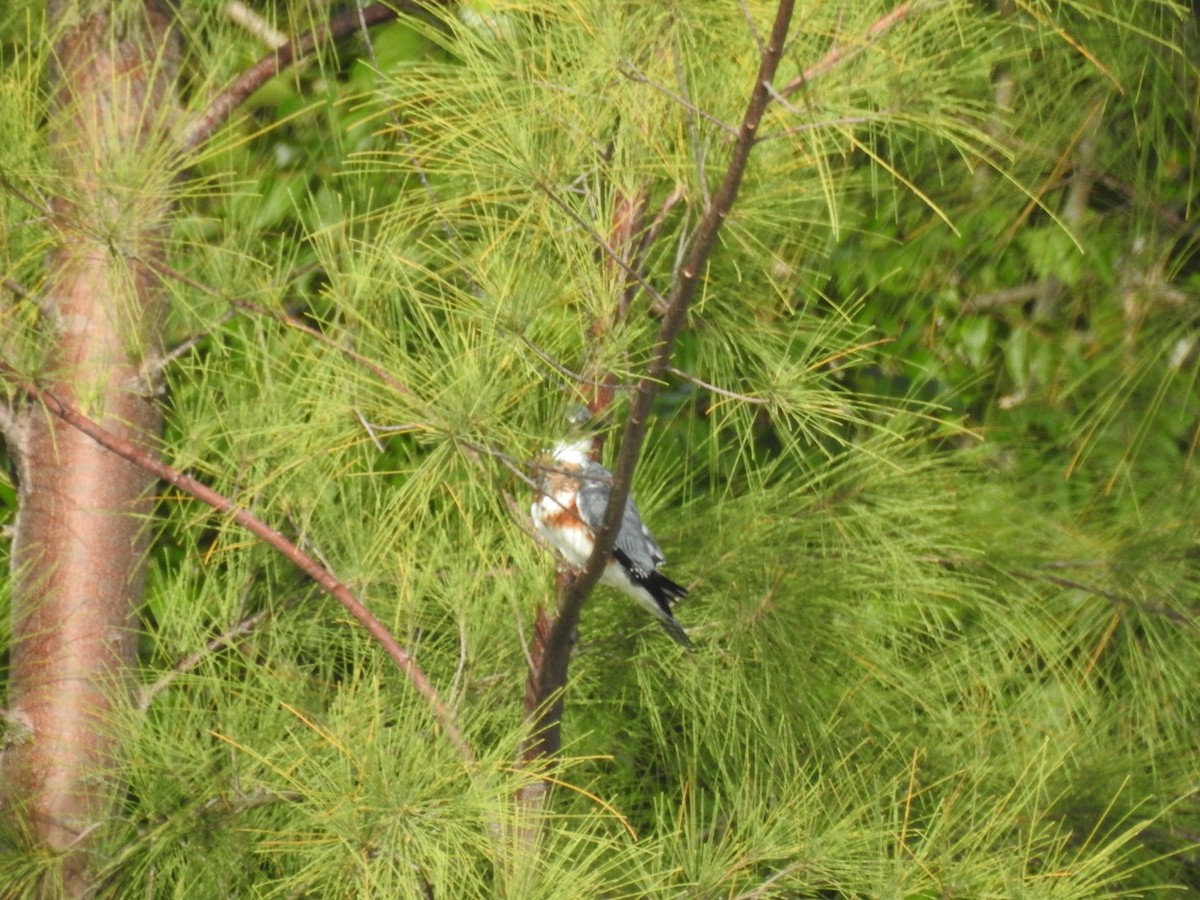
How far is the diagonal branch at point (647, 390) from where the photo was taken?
0.88 metres

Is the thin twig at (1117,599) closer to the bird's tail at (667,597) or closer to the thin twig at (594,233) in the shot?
the bird's tail at (667,597)

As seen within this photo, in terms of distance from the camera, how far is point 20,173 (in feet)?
3.97

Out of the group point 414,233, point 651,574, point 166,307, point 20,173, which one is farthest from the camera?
point 414,233

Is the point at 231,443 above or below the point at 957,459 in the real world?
above

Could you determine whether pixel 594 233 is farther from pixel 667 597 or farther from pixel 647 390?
pixel 667 597

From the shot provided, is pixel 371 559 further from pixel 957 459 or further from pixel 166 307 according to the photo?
pixel 957 459

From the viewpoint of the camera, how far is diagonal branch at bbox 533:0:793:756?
88 centimetres

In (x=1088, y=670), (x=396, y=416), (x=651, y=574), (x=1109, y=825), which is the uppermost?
(x=396, y=416)

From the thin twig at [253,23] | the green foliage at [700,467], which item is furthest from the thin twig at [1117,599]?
the thin twig at [253,23]

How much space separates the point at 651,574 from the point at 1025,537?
1.31 ft

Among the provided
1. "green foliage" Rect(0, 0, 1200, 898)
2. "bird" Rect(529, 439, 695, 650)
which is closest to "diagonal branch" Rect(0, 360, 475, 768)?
"green foliage" Rect(0, 0, 1200, 898)

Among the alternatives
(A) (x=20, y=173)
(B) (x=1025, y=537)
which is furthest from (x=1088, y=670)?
(A) (x=20, y=173)

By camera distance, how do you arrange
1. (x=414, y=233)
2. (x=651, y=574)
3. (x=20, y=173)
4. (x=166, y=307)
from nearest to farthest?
(x=20, y=173) → (x=651, y=574) → (x=166, y=307) → (x=414, y=233)

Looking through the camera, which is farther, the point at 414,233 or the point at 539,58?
the point at 414,233
